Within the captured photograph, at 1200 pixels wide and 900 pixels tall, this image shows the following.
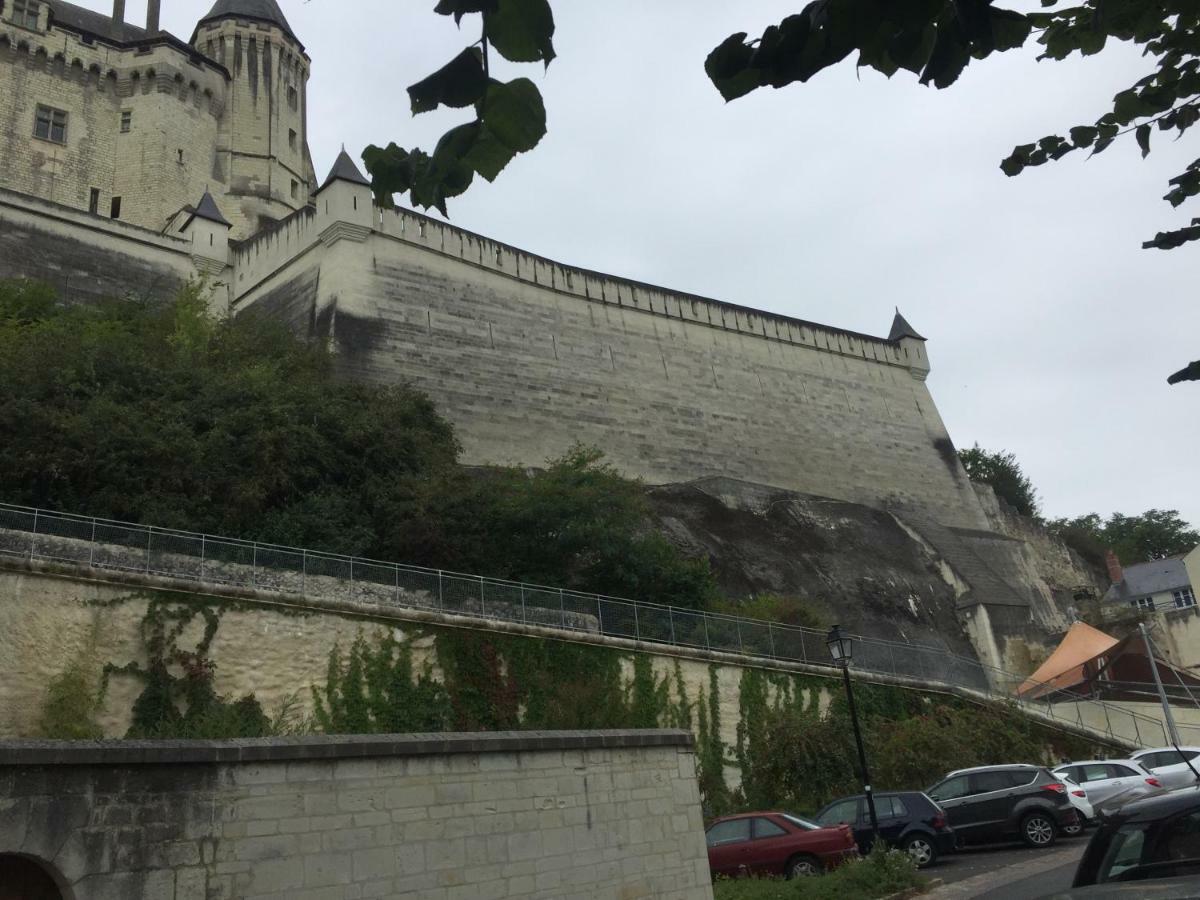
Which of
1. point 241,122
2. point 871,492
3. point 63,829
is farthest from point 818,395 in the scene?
point 63,829

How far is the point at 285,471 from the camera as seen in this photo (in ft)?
66.8

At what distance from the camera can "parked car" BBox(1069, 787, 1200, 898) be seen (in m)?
5.66

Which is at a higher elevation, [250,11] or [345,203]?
[250,11]

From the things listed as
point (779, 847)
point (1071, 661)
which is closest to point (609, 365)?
point (1071, 661)

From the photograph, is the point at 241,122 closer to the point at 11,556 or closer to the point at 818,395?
the point at 818,395

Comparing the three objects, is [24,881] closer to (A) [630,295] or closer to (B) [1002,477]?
(A) [630,295]

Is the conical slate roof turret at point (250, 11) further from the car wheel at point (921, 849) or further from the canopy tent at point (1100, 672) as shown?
the car wheel at point (921, 849)

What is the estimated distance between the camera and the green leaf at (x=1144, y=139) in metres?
5.15

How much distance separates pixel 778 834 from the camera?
13.3 m

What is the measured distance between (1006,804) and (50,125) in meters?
39.4

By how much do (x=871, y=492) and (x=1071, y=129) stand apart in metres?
35.0

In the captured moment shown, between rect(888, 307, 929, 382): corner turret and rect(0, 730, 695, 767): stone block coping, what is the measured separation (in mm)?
36293

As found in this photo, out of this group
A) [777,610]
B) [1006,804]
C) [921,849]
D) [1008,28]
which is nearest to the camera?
[1008,28]

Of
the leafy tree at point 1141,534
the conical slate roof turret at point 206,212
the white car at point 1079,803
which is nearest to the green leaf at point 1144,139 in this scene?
the white car at point 1079,803
